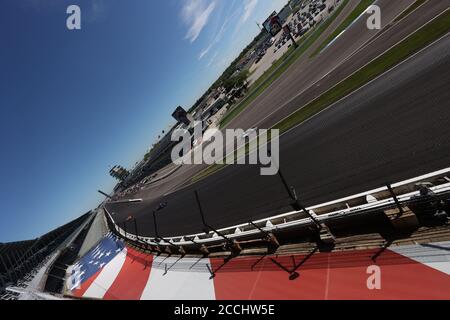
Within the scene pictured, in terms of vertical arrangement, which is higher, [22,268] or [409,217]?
[22,268]

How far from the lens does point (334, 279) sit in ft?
31.3

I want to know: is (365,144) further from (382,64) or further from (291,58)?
(291,58)

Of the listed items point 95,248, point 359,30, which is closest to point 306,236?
point 359,30

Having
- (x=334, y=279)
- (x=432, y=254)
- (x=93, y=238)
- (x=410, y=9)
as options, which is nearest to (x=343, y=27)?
(x=410, y=9)

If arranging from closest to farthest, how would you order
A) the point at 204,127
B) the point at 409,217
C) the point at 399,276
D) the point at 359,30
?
1. the point at 399,276
2. the point at 409,217
3. the point at 359,30
4. the point at 204,127

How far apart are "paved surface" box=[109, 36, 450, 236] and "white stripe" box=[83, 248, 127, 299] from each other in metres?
12.3

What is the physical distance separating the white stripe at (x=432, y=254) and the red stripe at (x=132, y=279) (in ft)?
56.8

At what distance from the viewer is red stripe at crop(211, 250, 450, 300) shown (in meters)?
7.55

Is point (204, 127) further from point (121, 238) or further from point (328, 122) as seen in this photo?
point (328, 122)

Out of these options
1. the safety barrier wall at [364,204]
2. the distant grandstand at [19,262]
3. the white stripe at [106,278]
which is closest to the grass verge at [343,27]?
the safety barrier wall at [364,204]

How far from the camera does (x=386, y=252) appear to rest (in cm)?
889

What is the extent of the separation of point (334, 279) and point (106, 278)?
81.7 feet

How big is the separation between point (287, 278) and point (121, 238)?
33.0 metres

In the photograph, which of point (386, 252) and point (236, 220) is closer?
point (386, 252)
